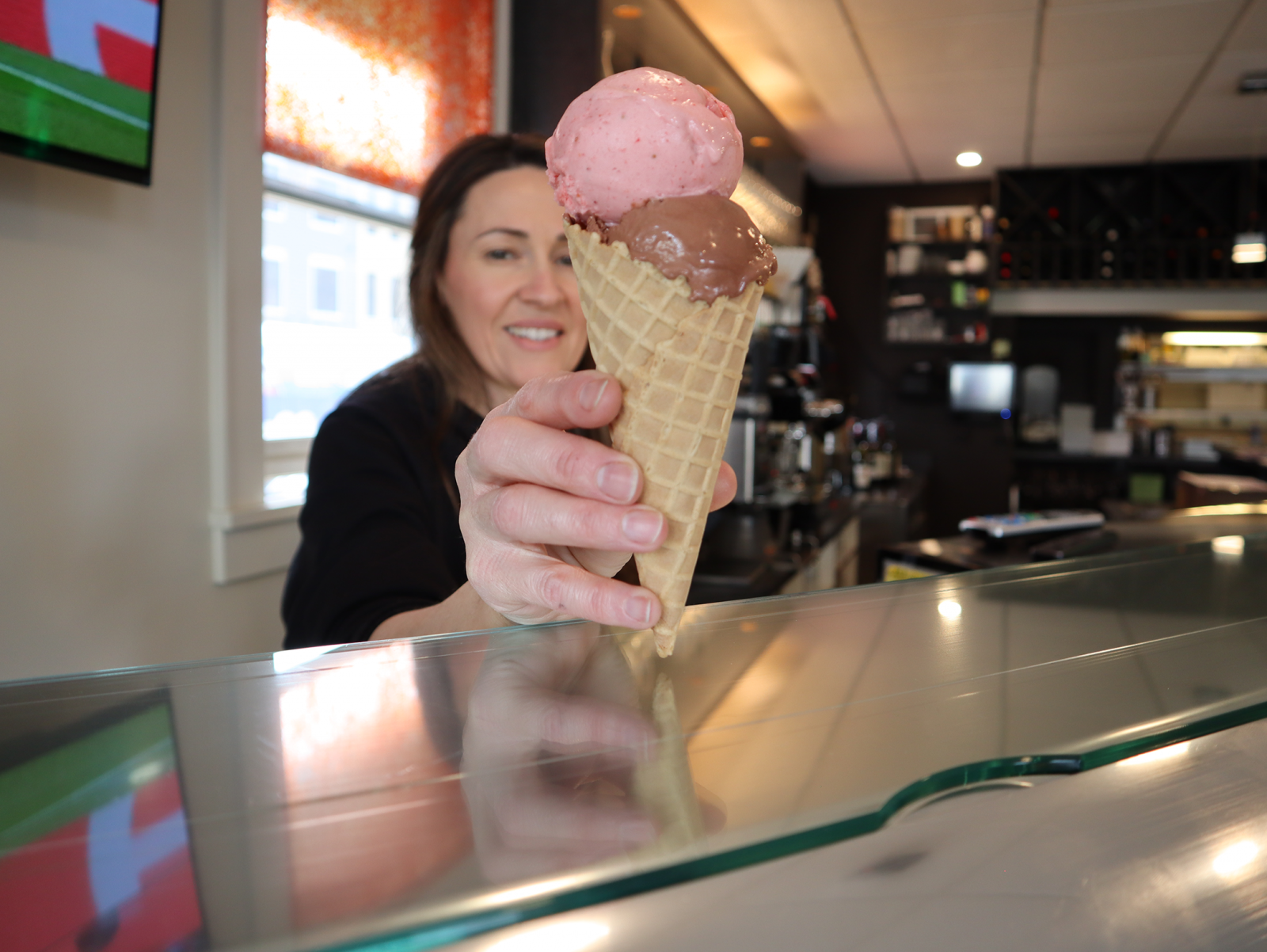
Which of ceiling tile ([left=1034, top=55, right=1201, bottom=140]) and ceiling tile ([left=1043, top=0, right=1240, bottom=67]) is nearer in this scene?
ceiling tile ([left=1043, top=0, right=1240, bottom=67])

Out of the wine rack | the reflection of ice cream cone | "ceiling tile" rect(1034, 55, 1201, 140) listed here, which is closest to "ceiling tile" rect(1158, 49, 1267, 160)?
"ceiling tile" rect(1034, 55, 1201, 140)

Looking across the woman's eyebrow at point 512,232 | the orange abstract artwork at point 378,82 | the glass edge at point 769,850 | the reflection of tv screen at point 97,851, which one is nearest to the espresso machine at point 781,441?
the woman's eyebrow at point 512,232

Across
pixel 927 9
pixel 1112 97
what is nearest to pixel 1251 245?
pixel 1112 97

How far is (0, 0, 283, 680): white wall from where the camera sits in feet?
5.72

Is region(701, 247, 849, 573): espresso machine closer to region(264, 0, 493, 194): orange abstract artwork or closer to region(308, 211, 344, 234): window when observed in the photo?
region(264, 0, 493, 194): orange abstract artwork

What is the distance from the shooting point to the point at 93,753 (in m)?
0.49

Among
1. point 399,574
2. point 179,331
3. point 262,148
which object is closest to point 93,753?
point 399,574

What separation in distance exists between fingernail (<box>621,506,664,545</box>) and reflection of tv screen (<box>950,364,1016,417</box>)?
7.49m

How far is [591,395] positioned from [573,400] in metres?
0.02

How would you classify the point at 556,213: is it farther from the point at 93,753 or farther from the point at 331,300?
the point at 331,300

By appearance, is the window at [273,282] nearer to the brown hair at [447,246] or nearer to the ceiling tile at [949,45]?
the brown hair at [447,246]

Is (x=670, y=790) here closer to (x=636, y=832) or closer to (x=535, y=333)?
(x=636, y=832)

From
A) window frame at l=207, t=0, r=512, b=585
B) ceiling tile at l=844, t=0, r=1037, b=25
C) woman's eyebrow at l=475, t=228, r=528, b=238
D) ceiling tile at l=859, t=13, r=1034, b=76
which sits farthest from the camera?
ceiling tile at l=859, t=13, r=1034, b=76

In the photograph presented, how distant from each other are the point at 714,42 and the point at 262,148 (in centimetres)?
292
